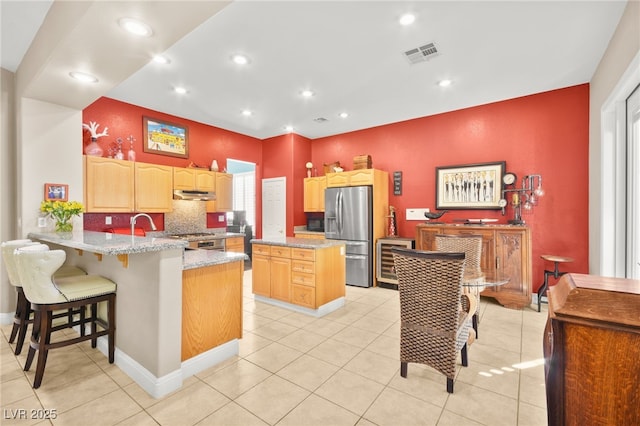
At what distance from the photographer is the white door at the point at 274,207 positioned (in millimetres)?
6227

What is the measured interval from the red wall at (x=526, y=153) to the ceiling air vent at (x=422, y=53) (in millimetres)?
1981

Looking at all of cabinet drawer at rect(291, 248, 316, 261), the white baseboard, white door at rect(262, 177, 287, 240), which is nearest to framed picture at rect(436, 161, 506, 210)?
the white baseboard

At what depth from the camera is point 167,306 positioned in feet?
6.68

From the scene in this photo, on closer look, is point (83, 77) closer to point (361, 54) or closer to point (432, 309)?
point (361, 54)

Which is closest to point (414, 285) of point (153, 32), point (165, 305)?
point (165, 305)

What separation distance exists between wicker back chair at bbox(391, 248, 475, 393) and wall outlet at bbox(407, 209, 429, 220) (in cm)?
293

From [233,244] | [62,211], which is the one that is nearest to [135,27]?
[62,211]

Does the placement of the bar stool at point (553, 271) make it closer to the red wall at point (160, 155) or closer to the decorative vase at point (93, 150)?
the red wall at point (160, 155)

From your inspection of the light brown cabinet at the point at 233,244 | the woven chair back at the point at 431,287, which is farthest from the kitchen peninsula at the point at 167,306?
the light brown cabinet at the point at 233,244

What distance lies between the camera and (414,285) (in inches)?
85.8

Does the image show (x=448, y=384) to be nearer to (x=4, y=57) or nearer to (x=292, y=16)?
(x=292, y=16)

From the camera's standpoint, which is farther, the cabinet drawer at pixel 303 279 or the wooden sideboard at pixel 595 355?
the cabinet drawer at pixel 303 279

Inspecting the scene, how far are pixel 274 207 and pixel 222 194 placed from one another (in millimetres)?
1269

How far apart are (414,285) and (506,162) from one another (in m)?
3.30
